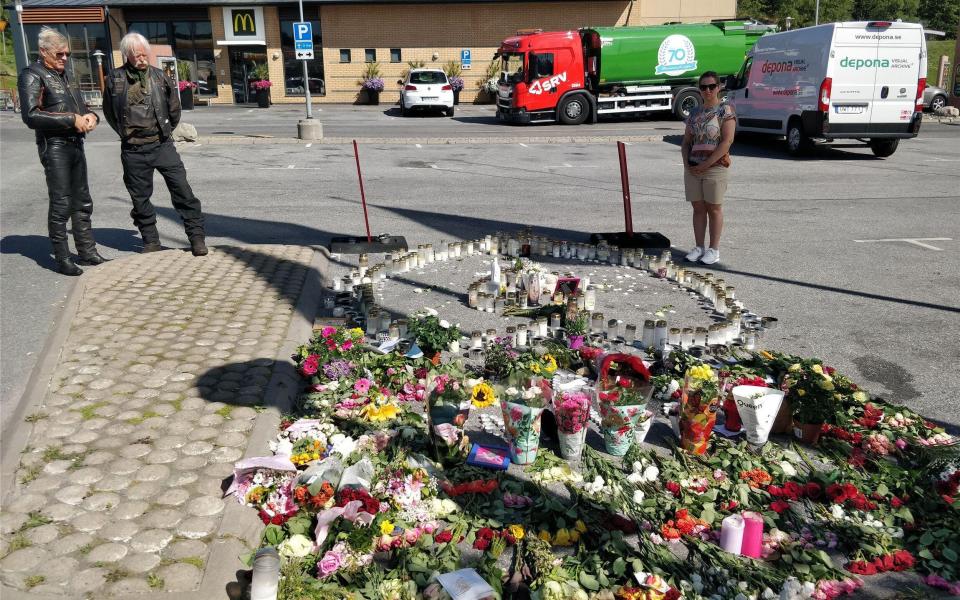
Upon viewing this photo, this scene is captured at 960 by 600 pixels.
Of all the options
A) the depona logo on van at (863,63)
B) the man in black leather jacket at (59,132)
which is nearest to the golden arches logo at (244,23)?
the depona logo on van at (863,63)

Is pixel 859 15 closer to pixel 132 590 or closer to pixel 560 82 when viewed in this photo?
pixel 560 82

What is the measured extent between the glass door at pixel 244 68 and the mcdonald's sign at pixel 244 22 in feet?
2.54

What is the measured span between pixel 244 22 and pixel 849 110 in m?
31.5

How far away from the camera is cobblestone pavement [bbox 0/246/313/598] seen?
10.7 ft

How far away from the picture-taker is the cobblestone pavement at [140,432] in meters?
3.27

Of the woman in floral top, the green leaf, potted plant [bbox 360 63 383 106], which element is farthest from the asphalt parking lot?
potted plant [bbox 360 63 383 106]

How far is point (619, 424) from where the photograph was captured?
4.30 metres

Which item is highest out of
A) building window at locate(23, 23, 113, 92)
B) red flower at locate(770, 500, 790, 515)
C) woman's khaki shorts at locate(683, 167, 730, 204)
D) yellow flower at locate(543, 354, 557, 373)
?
building window at locate(23, 23, 113, 92)

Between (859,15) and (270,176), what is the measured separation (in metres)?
80.5

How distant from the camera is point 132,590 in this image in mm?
3084

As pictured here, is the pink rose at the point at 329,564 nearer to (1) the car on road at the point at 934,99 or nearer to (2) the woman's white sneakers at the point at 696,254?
(2) the woman's white sneakers at the point at 696,254

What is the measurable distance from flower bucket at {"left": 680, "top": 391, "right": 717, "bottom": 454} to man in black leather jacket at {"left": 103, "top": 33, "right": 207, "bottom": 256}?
18.2 feet

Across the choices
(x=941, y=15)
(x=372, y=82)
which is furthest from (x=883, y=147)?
(x=941, y=15)

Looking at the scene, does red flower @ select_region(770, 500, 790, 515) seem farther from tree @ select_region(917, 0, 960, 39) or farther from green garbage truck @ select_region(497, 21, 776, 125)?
tree @ select_region(917, 0, 960, 39)
